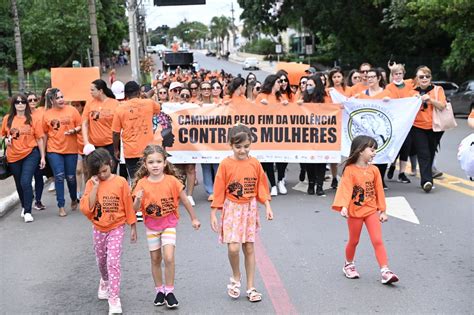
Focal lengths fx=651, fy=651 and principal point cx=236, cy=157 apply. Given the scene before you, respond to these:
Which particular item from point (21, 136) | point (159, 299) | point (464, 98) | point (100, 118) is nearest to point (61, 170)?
point (21, 136)

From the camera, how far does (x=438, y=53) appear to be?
4034 cm

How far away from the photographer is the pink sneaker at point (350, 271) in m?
5.71

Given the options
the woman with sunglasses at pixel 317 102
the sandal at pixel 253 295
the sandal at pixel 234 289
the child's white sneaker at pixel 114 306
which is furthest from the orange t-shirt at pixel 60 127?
the sandal at pixel 253 295

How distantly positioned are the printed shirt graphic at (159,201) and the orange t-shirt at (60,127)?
3939 millimetres

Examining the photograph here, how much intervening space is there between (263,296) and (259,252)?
1312mm

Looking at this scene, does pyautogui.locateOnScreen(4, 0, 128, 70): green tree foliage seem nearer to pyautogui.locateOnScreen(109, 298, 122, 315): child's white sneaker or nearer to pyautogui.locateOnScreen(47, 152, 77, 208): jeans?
pyautogui.locateOnScreen(47, 152, 77, 208): jeans

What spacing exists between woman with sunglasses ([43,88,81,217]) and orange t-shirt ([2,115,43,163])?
7.0 inches

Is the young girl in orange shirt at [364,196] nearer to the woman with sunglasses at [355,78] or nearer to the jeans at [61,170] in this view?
the jeans at [61,170]

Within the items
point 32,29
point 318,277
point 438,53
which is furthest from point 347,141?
point 32,29

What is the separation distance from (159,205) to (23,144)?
4.08 metres

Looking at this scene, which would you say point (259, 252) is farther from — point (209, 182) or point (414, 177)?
point (414, 177)

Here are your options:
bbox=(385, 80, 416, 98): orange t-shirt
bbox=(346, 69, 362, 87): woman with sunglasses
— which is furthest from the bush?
bbox=(385, 80, 416, 98): orange t-shirt

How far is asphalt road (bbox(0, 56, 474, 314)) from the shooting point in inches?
205

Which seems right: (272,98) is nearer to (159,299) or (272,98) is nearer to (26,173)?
(26,173)
